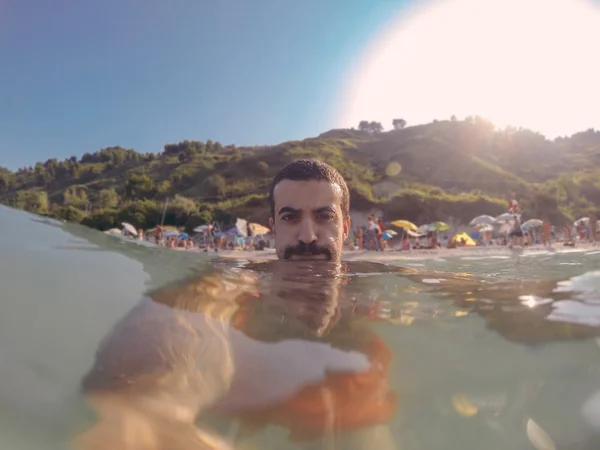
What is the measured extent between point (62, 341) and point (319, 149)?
63.2 meters

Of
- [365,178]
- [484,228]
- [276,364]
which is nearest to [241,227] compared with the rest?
[484,228]

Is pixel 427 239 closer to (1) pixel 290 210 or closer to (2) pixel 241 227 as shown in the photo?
(2) pixel 241 227

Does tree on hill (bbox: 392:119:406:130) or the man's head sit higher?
tree on hill (bbox: 392:119:406:130)

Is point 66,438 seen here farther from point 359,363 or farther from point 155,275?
point 155,275

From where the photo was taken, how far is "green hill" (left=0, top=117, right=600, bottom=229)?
34375 millimetres

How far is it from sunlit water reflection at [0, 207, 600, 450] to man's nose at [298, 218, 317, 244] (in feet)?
3.89

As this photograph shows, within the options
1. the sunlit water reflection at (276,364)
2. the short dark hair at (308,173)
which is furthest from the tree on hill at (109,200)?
the sunlit water reflection at (276,364)

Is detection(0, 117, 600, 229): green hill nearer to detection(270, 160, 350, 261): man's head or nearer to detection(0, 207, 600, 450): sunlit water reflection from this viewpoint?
detection(270, 160, 350, 261): man's head

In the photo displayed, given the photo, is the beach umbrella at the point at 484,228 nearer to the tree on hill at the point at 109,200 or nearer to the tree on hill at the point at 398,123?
the tree on hill at the point at 109,200

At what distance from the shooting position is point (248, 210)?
35094 millimetres

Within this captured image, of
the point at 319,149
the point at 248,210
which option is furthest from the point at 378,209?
the point at 319,149

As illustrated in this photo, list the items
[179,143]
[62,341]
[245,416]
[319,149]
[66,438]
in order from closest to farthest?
[66,438], [245,416], [62,341], [319,149], [179,143]

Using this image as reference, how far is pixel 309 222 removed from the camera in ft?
9.98

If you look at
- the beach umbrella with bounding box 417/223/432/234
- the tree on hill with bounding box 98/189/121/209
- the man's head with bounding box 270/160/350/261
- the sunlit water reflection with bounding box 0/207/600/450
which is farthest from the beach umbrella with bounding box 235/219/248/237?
the tree on hill with bounding box 98/189/121/209
